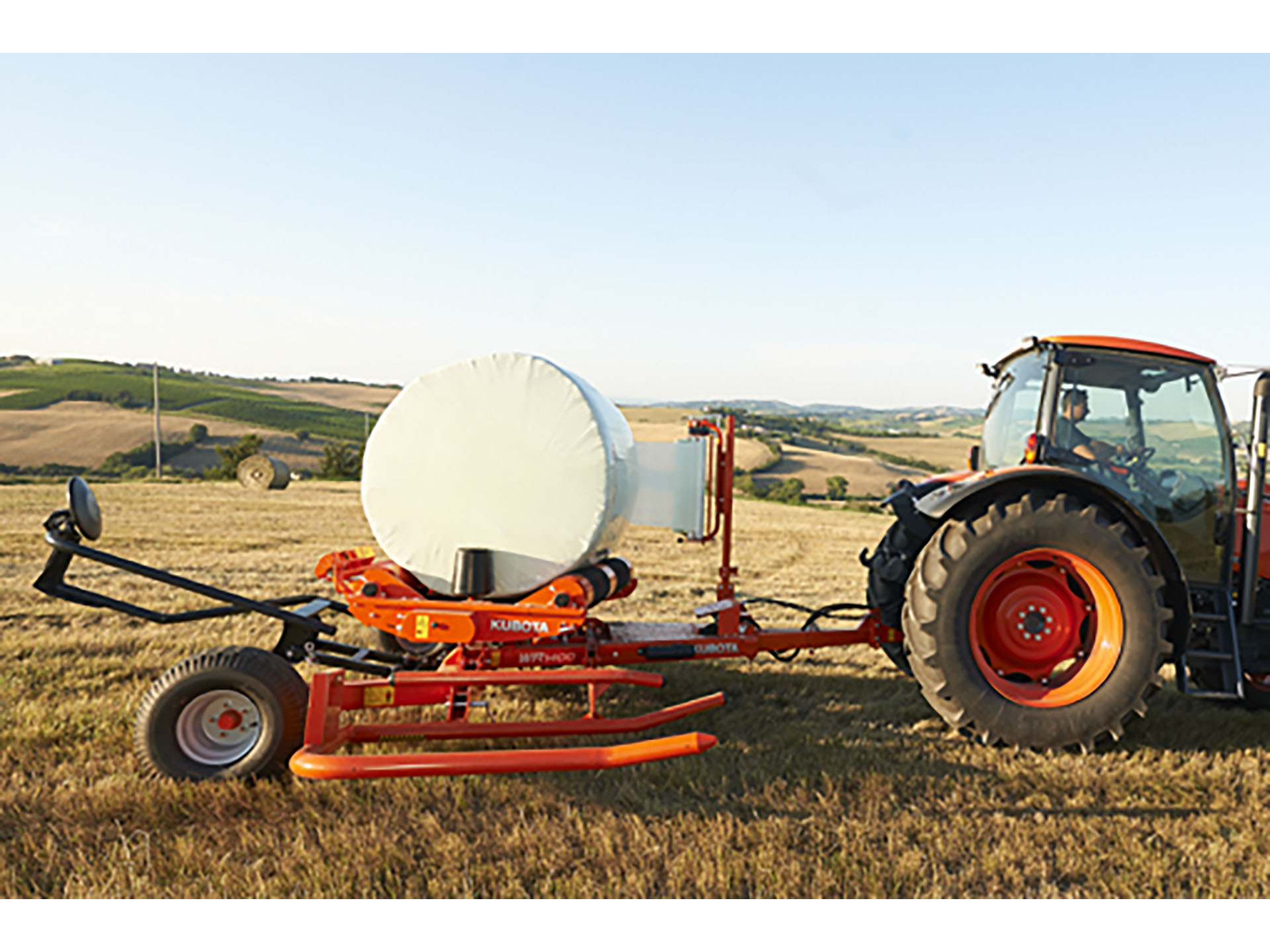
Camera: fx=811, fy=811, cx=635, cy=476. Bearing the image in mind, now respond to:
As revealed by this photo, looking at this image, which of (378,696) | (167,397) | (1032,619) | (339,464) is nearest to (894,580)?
(1032,619)

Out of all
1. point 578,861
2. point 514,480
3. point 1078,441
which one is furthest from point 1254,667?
point 514,480

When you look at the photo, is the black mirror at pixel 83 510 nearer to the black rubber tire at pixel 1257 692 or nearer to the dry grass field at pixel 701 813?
the dry grass field at pixel 701 813

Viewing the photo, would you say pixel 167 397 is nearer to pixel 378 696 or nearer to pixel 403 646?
pixel 403 646

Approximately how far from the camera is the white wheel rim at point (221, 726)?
415 centimetres

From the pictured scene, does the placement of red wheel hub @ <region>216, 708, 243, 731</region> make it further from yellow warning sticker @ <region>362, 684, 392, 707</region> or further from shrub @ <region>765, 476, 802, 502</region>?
shrub @ <region>765, 476, 802, 502</region>

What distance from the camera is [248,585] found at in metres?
9.79

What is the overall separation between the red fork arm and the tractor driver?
263 centimetres

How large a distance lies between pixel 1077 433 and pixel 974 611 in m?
1.33

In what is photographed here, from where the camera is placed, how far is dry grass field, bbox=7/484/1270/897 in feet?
10.5

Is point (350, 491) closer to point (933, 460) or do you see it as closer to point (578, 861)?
point (578, 861)

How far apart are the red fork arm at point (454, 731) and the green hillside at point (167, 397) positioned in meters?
46.0

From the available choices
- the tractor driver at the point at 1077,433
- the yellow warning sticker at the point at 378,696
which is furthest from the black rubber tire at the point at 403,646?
the tractor driver at the point at 1077,433

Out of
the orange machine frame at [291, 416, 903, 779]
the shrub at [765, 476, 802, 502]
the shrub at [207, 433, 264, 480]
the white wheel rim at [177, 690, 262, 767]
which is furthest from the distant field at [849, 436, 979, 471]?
the white wheel rim at [177, 690, 262, 767]

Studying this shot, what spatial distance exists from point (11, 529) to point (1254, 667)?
1672cm
